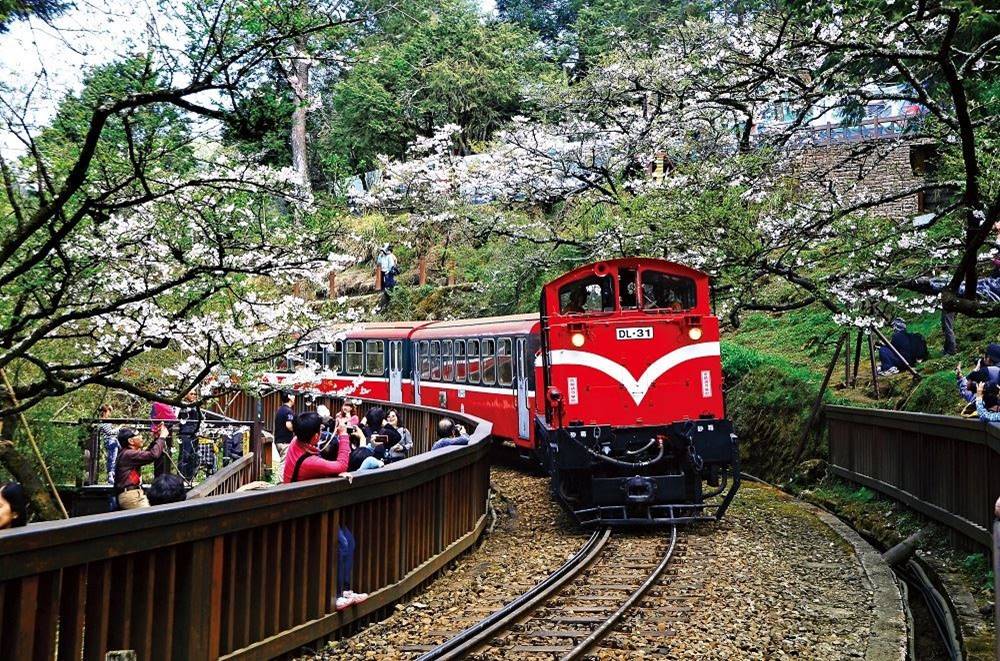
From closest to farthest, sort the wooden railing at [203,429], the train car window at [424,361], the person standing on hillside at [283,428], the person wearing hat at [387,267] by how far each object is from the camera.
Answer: the wooden railing at [203,429], the person standing on hillside at [283,428], the train car window at [424,361], the person wearing hat at [387,267]

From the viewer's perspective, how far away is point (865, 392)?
18.4 m

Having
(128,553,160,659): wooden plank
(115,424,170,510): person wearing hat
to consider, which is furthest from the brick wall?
(128,553,160,659): wooden plank

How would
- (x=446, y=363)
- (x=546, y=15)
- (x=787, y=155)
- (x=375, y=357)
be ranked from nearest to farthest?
(x=787, y=155), (x=446, y=363), (x=375, y=357), (x=546, y=15)

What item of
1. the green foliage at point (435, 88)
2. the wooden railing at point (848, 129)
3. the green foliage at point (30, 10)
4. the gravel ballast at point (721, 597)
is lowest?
the gravel ballast at point (721, 597)

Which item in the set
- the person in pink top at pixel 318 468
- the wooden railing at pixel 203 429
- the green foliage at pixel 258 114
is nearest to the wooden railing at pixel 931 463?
the person in pink top at pixel 318 468

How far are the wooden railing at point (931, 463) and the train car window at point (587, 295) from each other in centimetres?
391

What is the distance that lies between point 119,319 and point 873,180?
2628 centimetres

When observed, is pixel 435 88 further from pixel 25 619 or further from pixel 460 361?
pixel 25 619

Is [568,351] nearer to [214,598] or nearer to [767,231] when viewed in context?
[767,231]

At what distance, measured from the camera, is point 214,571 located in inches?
222

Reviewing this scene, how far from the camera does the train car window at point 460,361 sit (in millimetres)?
20141

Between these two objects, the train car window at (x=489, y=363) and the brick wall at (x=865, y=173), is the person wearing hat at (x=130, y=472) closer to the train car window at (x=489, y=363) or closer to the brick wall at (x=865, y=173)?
the train car window at (x=489, y=363)

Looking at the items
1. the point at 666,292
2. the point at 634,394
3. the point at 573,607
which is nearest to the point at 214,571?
the point at 573,607

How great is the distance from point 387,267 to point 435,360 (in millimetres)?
13567
